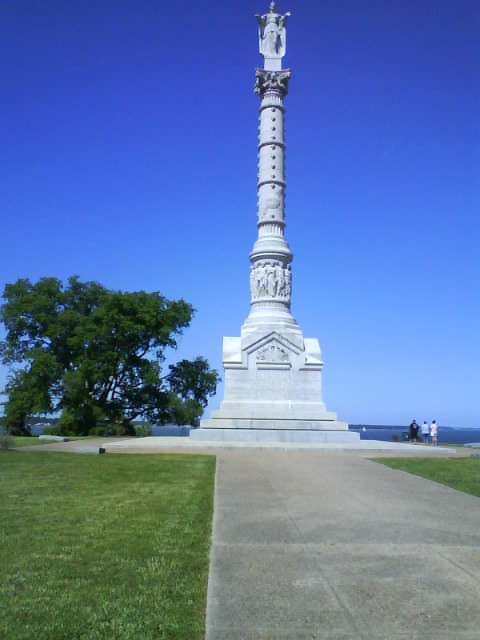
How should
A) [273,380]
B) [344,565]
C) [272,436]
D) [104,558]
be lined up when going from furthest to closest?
[273,380] → [272,436] → [104,558] → [344,565]

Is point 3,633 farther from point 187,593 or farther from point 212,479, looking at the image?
point 212,479

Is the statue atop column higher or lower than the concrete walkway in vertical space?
higher

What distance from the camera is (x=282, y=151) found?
33562mm

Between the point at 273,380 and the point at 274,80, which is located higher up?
the point at 274,80

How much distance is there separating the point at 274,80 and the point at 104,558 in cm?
3294

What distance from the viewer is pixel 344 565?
5.66 meters

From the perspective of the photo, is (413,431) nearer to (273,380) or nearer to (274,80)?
(273,380)

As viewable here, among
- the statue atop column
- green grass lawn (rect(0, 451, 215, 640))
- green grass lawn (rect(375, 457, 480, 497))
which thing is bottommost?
green grass lawn (rect(0, 451, 215, 640))

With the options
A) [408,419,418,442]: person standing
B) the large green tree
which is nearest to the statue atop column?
the large green tree

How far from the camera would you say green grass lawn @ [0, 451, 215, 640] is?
418 cm

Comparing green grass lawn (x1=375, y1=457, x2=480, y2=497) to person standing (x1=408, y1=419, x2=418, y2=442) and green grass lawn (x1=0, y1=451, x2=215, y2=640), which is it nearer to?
green grass lawn (x1=0, y1=451, x2=215, y2=640)

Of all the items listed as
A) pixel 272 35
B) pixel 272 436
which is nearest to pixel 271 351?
pixel 272 436

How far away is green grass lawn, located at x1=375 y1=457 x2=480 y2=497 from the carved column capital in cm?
2408

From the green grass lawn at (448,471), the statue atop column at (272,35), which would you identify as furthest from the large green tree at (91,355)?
the green grass lawn at (448,471)
